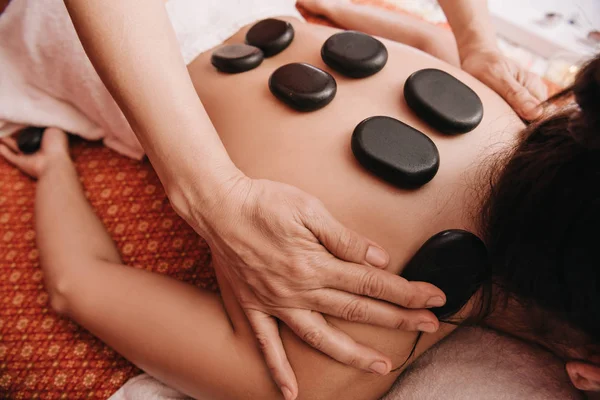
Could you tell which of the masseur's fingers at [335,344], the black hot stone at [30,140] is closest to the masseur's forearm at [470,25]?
the masseur's fingers at [335,344]

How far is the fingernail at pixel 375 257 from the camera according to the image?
1.94ft

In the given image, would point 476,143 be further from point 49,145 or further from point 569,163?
point 49,145

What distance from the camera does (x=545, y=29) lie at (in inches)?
71.9

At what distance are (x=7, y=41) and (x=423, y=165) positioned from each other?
98cm

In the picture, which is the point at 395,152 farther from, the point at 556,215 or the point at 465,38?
the point at 465,38

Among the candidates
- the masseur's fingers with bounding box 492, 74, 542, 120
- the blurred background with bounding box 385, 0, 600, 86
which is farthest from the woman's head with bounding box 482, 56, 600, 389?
the blurred background with bounding box 385, 0, 600, 86

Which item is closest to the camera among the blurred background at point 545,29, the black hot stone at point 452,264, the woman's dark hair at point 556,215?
the woman's dark hair at point 556,215

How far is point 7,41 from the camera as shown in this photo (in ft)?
3.29

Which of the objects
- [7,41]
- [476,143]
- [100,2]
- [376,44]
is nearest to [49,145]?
[7,41]

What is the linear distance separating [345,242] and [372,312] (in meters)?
0.10

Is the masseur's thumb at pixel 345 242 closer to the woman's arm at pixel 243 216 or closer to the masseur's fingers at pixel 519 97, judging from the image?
the woman's arm at pixel 243 216

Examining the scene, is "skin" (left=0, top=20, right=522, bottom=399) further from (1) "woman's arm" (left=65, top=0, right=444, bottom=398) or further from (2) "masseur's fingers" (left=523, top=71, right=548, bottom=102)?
(2) "masseur's fingers" (left=523, top=71, right=548, bottom=102)

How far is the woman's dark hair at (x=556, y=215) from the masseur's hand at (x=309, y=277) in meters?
0.11

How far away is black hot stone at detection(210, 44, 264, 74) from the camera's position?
0.80 m
